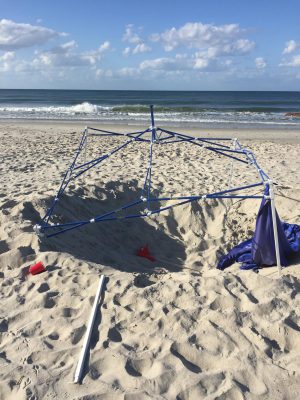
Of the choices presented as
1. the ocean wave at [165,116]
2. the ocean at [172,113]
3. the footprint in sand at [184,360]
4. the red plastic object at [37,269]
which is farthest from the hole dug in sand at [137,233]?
the ocean wave at [165,116]

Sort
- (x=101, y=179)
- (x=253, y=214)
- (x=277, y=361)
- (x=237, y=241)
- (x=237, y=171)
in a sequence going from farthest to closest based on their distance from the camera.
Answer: (x=237, y=171) → (x=101, y=179) → (x=253, y=214) → (x=237, y=241) → (x=277, y=361)

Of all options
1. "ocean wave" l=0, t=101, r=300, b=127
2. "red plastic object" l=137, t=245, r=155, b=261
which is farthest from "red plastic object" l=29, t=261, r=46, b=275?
"ocean wave" l=0, t=101, r=300, b=127

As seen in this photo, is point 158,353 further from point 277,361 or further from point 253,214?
point 253,214

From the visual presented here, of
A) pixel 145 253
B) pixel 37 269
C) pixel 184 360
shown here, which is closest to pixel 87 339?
pixel 184 360

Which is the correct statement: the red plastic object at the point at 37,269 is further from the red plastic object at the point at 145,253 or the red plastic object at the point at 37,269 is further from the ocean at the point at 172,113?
the ocean at the point at 172,113

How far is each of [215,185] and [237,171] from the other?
156 centimetres

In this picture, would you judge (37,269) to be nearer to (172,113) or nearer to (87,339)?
(87,339)

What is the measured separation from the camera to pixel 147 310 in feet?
11.8

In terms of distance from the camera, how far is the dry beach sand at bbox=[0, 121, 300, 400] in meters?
2.85

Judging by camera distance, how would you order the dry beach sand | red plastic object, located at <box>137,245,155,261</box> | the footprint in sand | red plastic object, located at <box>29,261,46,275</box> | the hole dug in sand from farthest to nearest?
red plastic object, located at <box>137,245,155,261</box> < the hole dug in sand < red plastic object, located at <box>29,261,46,275</box> < the footprint in sand < the dry beach sand

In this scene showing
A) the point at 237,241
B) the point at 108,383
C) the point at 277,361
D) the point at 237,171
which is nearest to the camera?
the point at 108,383

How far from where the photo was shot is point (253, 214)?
21.1 feet

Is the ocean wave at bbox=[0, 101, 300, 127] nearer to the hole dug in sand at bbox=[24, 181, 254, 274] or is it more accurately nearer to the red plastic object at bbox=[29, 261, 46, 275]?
the hole dug in sand at bbox=[24, 181, 254, 274]

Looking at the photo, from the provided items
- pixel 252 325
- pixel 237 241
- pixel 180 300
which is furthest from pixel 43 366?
pixel 237 241
